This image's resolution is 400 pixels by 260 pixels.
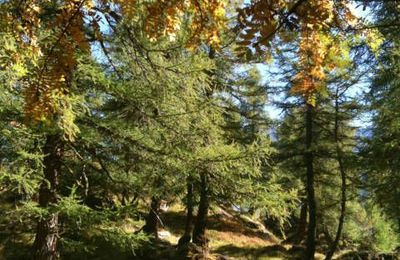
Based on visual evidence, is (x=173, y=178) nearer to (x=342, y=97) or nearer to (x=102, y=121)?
(x=102, y=121)

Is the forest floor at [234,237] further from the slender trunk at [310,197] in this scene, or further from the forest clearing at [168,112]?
the slender trunk at [310,197]

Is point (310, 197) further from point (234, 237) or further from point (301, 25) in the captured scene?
point (301, 25)

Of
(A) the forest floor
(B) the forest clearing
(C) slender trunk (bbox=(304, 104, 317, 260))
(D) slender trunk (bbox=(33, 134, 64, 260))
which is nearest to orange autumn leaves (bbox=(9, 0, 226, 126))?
(B) the forest clearing

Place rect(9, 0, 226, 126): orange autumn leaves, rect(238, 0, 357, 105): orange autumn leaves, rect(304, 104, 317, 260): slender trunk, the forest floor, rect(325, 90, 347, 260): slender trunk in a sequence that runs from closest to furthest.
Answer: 1. rect(238, 0, 357, 105): orange autumn leaves
2. rect(9, 0, 226, 126): orange autumn leaves
3. rect(325, 90, 347, 260): slender trunk
4. rect(304, 104, 317, 260): slender trunk
5. the forest floor

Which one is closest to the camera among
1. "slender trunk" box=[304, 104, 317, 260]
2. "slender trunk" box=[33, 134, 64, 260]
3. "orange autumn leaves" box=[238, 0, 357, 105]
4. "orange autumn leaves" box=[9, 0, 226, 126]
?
"orange autumn leaves" box=[238, 0, 357, 105]

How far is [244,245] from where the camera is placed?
68.3 feet

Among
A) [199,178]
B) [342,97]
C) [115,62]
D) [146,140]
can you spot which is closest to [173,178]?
[199,178]

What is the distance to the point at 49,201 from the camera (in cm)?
784

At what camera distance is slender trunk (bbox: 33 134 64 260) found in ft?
25.4

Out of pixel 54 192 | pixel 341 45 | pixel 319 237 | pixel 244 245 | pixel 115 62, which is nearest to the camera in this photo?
pixel 341 45

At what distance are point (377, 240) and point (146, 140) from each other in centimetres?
1873

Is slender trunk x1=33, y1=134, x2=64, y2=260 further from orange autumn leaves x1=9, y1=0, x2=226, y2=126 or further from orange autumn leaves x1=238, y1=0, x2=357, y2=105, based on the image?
orange autumn leaves x1=238, y1=0, x2=357, y2=105

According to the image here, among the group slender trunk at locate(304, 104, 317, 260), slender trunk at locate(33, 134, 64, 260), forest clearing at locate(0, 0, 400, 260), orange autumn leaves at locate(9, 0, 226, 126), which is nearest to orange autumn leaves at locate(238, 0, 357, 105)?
forest clearing at locate(0, 0, 400, 260)

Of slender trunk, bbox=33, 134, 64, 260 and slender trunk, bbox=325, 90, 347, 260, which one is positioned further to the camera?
slender trunk, bbox=325, 90, 347, 260
